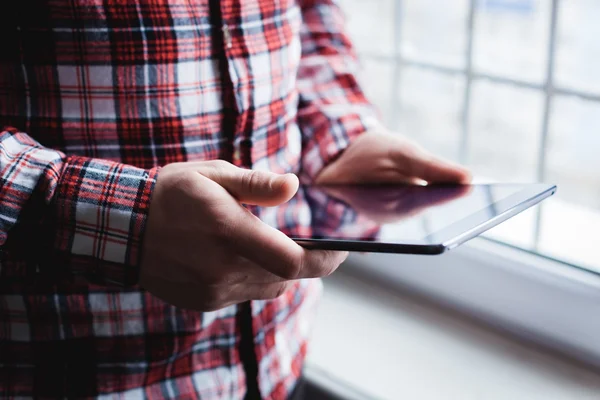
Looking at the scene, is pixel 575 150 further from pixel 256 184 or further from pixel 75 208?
pixel 75 208

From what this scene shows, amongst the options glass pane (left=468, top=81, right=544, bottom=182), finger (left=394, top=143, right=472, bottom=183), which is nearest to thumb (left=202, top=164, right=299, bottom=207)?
finger (left=394, top=143, right=472, bottom=183)

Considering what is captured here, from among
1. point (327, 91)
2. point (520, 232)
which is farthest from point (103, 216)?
point (520, 232)

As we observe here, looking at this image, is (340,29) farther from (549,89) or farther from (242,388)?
(242,388)

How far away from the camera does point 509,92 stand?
1104 mm

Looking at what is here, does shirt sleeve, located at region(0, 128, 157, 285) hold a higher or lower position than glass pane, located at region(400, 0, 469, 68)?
lower

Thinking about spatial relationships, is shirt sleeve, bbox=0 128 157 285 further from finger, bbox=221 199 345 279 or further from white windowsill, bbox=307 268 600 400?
white windowsill, bbox=307 268 600 400

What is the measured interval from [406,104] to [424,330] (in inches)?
16.5

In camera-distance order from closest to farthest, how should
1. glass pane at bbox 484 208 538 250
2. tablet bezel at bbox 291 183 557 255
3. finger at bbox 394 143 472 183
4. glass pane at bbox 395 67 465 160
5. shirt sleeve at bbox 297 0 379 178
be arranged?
1. tablet bezel at bbox 291 183 557 255
2. finger at bbox 394 143 472 183
3. shirt sleeve at bbox 297 0 379 178
4. glass pane at bbox 484 208 538 250
5. glass pane at bbox 395 67 465 160

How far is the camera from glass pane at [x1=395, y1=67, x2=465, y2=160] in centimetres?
120

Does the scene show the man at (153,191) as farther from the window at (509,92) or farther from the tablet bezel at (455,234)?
the window at (509,92)

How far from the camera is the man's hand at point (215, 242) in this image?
0.61 metres

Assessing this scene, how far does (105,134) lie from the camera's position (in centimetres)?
74

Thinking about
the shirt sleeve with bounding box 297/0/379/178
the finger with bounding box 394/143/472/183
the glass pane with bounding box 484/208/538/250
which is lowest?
the glass pane with bounding box 484/208/538/250

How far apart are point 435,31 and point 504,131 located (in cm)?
21
